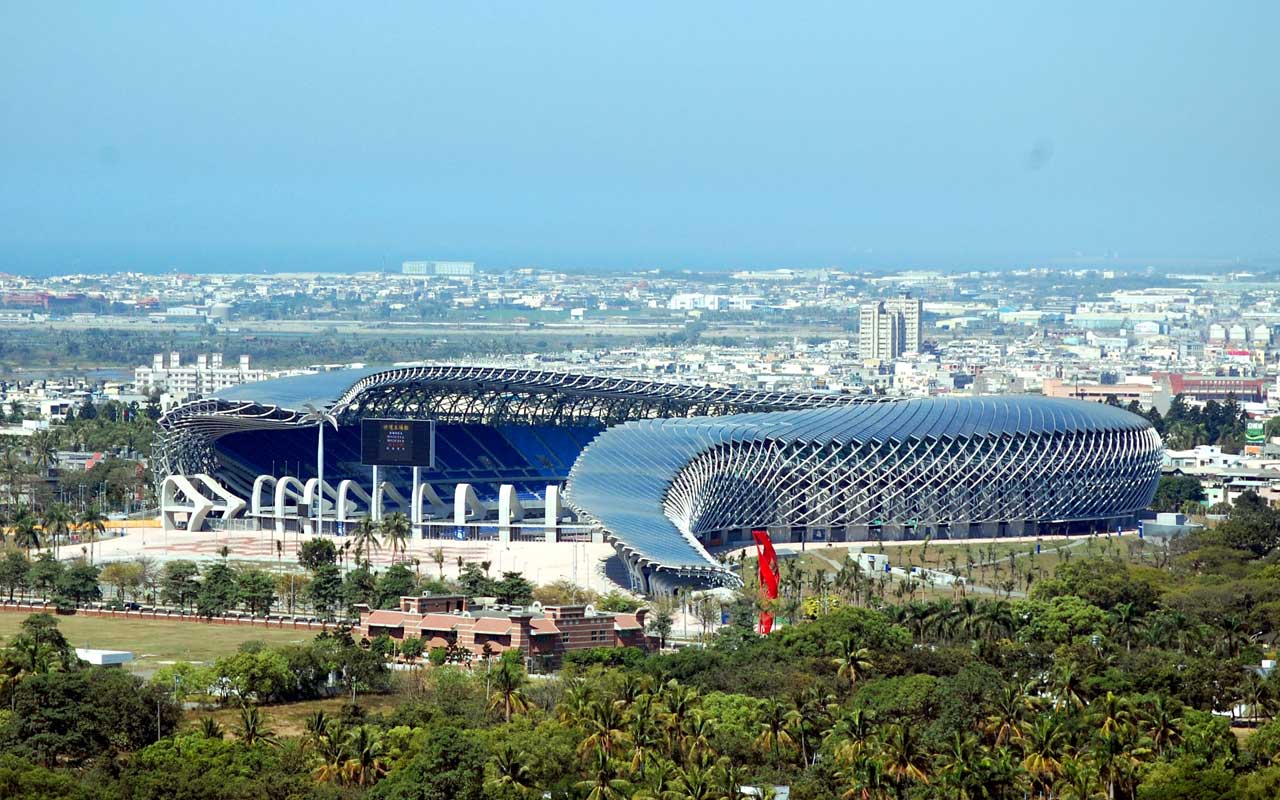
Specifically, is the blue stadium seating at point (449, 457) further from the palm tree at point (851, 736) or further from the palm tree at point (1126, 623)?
the palm tree at point (851, 736)

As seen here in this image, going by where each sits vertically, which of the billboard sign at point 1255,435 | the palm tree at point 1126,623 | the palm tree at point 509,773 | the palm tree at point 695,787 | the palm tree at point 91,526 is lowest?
the billboard sign at point 1255,435

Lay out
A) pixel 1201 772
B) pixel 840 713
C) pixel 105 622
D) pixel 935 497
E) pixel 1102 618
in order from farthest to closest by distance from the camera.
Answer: pixel 935 497, pixel 105 622, pixel 1102 618, pixel 840 713, pixel 1201 772

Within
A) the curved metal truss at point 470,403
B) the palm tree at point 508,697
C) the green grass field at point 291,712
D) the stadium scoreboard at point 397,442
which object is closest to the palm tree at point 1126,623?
the palm tree at point 508,697

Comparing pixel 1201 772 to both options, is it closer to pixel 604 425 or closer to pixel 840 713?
pixel 840 713

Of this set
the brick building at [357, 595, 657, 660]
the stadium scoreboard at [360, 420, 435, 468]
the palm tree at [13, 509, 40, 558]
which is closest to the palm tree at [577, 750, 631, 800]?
the brick building at [357, 595, 657, 660]

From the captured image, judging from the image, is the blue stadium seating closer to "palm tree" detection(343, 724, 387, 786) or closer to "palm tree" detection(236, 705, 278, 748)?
"palm tree" detection(236, 705, 278, 748)

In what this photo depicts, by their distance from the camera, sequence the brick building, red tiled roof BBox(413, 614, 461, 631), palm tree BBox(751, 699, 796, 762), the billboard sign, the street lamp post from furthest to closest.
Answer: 1. the billboard sign
2. the street lamp post
3. red tiled roof BBox(413, 614, 461, 631)
4. the brick building
5. palm tree BBox(751, 699, 796, 762)

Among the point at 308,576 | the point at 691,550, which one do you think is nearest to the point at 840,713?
the point at 691,550
